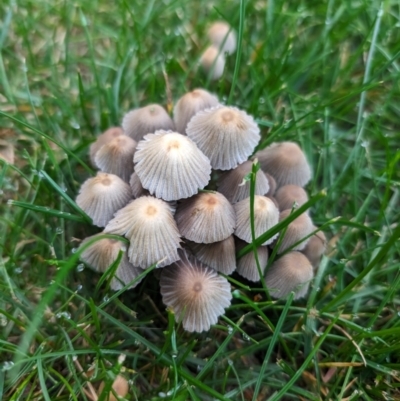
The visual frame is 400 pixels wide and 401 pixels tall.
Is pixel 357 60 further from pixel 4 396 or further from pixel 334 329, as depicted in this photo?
pixel 4 396

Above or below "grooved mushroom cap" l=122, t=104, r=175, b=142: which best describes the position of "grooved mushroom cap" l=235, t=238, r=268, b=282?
below

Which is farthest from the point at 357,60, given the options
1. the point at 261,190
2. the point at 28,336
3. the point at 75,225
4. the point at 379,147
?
the point at 28,336

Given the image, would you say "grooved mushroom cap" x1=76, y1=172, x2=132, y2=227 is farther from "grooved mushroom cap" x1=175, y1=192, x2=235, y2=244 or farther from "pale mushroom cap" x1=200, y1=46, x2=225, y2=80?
"pale mushroom cap" x1=200, y1=46, x2=225, y2=80

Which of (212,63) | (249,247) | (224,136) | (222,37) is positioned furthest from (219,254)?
(222,37)

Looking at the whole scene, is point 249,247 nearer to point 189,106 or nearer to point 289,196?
point 289,196

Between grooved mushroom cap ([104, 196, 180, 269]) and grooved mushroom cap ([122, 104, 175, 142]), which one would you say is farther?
grooved mushroom cap ([122, 104, 175, 142])

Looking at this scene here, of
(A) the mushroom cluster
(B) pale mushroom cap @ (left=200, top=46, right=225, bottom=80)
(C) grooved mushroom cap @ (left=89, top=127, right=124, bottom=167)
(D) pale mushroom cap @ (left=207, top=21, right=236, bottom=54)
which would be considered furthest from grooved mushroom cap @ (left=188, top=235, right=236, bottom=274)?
(D) pale mushroom cap @ (left=207, top=21, right=236, bottom=54)

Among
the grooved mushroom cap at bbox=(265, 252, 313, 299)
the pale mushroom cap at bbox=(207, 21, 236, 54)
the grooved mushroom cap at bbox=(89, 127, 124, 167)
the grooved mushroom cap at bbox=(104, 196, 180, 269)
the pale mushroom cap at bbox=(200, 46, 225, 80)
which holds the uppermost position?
the pale mushroom cap at bbox=(207, 21, 236, 54)
